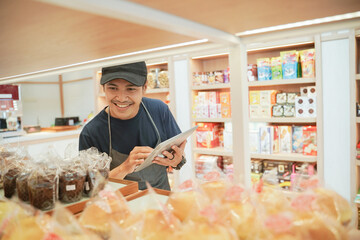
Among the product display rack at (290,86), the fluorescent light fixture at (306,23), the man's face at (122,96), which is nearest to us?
the fluorescent light fixture at (306,23)

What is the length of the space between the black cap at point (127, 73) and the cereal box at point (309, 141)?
1.98 m

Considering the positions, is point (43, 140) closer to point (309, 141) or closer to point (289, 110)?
point (289, 110)

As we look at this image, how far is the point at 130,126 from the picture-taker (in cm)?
198

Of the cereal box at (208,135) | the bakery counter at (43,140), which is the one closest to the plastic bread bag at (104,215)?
the cereal box at (208,135)

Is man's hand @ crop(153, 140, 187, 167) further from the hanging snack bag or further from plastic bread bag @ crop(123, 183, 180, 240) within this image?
the hanging snack bag

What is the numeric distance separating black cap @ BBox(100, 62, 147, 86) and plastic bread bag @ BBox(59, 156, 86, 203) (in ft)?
2.33

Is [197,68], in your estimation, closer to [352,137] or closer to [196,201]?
[352,137]

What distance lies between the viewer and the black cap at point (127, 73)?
1.75 m

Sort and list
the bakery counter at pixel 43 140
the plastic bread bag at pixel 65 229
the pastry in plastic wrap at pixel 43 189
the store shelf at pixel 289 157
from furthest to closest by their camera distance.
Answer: the bakery counter at pixel 43 140, the store shelf at pixel 289 157, the pastry in plastic wrap at pixel 43 189, the plastic bread bag at pixel 65 229

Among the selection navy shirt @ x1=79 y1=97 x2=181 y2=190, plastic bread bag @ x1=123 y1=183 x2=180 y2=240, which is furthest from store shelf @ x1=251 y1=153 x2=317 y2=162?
plastic bread bag @ x1=123 y1=183 x2=180 y2=240

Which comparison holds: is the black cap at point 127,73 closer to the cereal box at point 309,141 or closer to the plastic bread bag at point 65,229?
the plastic bread bag at point 65,229

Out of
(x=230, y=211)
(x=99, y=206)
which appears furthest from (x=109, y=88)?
(x=230, y=211)

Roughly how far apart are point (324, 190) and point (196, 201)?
0.31 metres

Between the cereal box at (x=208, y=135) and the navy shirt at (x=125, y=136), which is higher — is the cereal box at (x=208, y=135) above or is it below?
below
